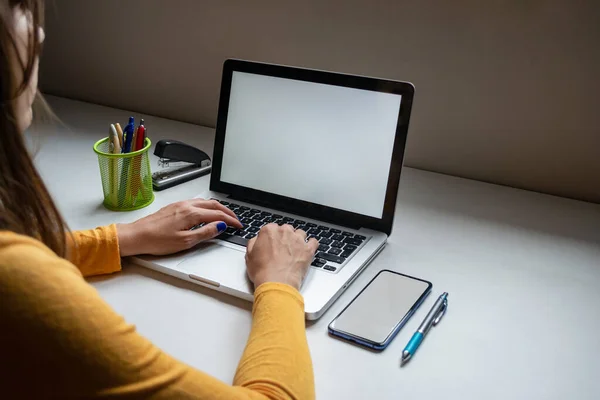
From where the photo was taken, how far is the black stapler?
1178 mm

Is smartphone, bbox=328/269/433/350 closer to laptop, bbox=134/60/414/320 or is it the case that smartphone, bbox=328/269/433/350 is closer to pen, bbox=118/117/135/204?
laptop, bbox=134/60/414/320

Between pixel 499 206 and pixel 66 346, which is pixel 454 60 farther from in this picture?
pixel 66 346

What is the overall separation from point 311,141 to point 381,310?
35 centimetres

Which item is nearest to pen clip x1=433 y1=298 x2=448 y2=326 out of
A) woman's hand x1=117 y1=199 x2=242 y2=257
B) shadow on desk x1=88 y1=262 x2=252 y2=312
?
shadow on desk x1=88 y1=262 x2=252 y2=312

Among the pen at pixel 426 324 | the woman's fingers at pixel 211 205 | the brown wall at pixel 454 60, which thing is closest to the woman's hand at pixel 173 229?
the woman's fingers at pixel 211 205

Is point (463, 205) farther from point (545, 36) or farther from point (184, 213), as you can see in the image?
point (184, 213)

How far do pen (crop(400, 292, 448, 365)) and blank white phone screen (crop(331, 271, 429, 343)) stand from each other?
29 mm

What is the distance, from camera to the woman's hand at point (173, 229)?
0.88 m

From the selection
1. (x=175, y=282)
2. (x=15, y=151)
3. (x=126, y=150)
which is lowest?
(x=175, y=282)

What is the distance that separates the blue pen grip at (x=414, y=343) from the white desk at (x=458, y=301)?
0.04 ft

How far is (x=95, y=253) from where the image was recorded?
857 millimetres

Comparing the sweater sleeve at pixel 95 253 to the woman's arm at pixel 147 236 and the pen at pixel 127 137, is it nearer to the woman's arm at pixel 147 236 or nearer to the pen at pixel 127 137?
the woman's arm at pixel 147 236

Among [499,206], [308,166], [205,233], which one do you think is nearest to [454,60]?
[499,206]

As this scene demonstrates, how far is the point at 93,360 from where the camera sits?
489 millimetres
